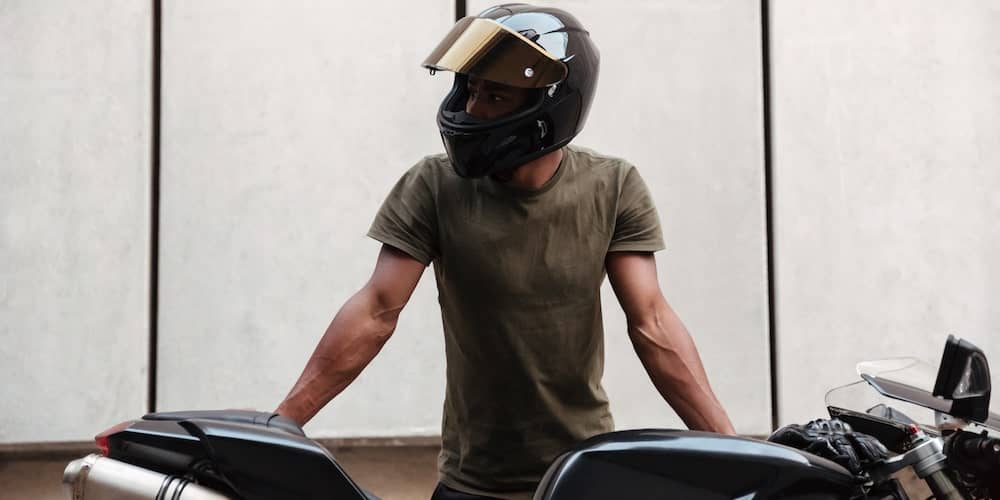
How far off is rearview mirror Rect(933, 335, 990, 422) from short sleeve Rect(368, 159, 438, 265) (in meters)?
0.95

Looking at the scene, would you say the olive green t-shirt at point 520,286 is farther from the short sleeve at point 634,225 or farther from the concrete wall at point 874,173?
the concrete wall at point 874,173

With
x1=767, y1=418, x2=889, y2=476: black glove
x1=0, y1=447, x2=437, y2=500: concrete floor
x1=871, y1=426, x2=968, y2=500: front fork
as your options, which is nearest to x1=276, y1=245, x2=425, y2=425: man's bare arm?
x1=767, y1=418, x2=889, y2=476: black glove

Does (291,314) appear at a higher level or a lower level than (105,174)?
lower

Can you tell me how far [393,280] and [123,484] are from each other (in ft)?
2.22

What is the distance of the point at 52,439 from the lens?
12.2 ft

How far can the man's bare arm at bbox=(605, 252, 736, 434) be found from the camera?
1.78 m

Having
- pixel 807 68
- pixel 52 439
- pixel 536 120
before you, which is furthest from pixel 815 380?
pixel 52 439

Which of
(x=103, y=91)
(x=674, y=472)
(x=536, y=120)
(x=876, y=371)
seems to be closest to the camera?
(x=674, y=472)

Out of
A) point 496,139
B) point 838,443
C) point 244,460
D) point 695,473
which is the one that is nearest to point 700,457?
point 695,473

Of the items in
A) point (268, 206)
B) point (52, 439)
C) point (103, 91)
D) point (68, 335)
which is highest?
point (103, 91)

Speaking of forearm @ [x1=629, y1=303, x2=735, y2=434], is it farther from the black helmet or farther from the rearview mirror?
the rearview mirror

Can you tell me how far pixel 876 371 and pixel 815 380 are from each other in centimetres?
264

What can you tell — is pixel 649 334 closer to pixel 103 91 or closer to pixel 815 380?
pixel 815 380

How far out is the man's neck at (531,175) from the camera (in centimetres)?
188
